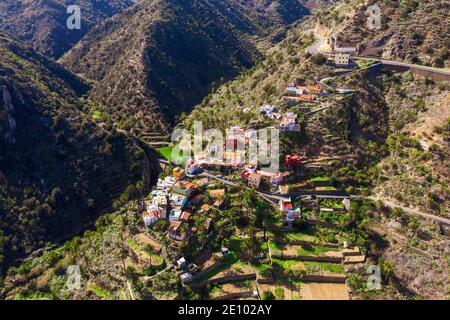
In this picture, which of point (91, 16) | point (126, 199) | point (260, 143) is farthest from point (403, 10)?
point (91, 16)

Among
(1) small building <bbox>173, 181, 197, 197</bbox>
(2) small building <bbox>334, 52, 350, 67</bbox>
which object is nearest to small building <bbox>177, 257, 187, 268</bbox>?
(1) small building <bbox>173, 181, 197, 197</bbox>

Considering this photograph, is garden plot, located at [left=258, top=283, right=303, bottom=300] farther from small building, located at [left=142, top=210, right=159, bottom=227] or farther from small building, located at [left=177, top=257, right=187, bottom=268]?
small building, located at [left=142, top=210, right=159, bottom=227]

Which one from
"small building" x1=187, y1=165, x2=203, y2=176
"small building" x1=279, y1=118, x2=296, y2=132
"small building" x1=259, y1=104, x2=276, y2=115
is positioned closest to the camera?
"small building" x1=187, y1=165, x2=203, y2=176

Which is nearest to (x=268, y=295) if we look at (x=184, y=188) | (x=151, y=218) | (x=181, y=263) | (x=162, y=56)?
(x=181, y=263)

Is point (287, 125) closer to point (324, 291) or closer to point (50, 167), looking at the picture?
point (324, 291)

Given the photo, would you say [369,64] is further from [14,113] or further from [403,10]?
[14,113]

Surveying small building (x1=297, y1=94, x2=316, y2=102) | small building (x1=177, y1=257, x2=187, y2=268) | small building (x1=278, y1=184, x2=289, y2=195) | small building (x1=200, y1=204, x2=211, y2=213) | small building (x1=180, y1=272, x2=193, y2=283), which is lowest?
small building (x1=180, y1=272, x2=193, y2=283)
